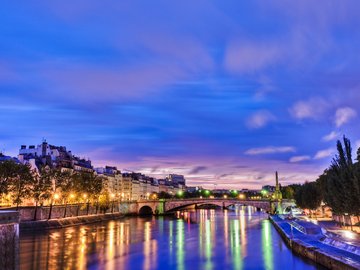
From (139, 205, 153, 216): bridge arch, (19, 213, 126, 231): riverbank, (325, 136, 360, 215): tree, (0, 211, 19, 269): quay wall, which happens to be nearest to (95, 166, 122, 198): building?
(139, 205, 153, 216): bridge arch

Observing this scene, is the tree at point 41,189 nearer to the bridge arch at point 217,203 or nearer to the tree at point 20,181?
the tree at point 20,181

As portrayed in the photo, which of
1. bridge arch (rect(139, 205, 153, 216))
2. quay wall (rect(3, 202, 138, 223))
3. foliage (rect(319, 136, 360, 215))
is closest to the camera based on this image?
foliage (rect(319, 136, 360, 215))

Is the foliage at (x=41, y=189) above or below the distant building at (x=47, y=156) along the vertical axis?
below

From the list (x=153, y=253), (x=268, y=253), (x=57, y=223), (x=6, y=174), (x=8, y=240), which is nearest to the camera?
(x=8, y=240)

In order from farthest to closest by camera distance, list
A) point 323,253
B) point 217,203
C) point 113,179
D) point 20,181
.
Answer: point 113,179 < point 217,203 < point 20,181 < point 323,253

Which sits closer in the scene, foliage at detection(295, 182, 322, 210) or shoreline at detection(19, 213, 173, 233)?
shoreline at detection(19, 213, 173, 233)

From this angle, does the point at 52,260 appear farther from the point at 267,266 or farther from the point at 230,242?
the point at 230,242

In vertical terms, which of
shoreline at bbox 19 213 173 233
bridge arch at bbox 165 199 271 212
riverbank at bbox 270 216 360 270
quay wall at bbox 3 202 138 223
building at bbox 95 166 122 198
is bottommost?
riverbank at bbox 270 216 360 270

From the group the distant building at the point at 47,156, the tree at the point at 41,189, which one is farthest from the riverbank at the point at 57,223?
the distant building at the point at 47,156

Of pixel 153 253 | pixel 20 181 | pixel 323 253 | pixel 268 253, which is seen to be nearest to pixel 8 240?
pixel 323 253

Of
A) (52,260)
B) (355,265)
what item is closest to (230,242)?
(52,260)

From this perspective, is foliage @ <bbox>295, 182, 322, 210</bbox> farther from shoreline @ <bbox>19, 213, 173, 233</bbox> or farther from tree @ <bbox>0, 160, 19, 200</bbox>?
tree @ <bbox>0, 160, 19, 200</bbox>

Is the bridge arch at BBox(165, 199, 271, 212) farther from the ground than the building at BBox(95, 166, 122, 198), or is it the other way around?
the building at BBox(95, 166, 122, 198)

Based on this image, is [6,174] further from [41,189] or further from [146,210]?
[146,210]
